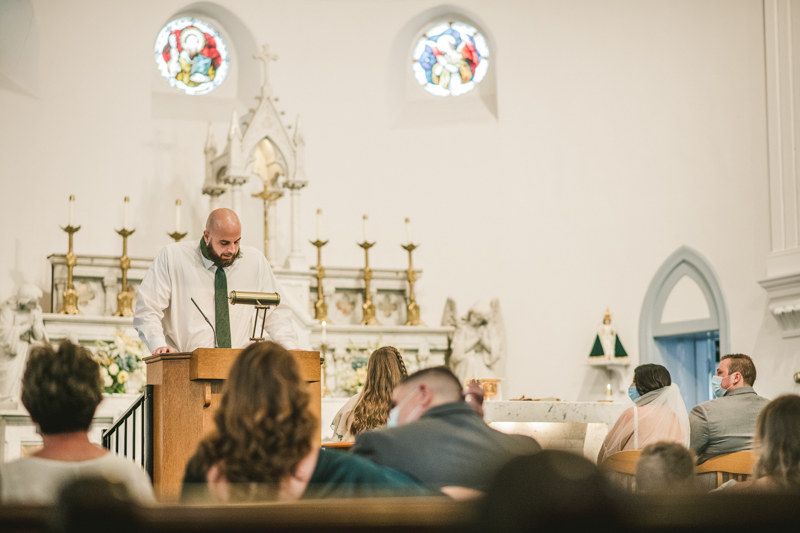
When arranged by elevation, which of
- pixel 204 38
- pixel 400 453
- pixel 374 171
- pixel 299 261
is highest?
pixel 204 38

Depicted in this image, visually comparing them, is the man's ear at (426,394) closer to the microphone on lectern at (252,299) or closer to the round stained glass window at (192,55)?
the microphone on lectern at (252,299)

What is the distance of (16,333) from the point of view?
770cm

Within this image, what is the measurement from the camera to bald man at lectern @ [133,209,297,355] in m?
4.64

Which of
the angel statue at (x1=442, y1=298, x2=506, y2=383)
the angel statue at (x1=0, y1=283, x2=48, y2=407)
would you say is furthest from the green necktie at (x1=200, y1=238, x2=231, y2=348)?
the angel statue at (x1=442, y1=298, x2=506, y2=383)

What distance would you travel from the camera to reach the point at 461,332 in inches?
377

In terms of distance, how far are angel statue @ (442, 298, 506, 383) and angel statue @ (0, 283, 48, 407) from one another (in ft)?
13.7

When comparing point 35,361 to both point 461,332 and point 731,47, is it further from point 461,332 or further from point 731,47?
point 731,47

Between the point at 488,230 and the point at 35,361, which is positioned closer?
the point at 35,361

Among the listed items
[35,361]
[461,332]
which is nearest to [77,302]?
[461,332]

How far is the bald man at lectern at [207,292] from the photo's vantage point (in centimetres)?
464

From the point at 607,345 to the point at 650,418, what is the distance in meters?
4.38

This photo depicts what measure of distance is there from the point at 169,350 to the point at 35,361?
1.86 metres

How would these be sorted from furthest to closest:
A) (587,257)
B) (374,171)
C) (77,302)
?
1. (374,171)
2. (587,257)
3. (77,302)

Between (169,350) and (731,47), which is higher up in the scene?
(731,47)
